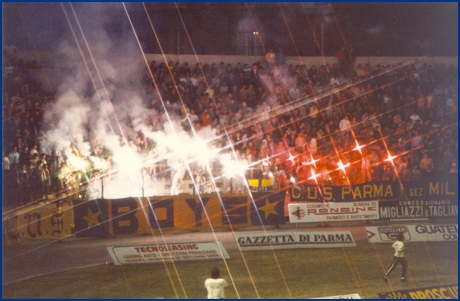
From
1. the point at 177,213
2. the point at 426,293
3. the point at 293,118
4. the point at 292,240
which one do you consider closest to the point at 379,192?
the point at 292,240

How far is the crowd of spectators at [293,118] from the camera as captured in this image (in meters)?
16.3

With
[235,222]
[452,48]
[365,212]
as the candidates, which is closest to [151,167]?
[235,222]

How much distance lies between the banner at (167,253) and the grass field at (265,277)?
145 mm

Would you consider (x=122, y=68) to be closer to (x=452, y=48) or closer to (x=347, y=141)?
(x=347, y=141)

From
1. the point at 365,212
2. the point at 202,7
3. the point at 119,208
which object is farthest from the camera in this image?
the point at 202,7

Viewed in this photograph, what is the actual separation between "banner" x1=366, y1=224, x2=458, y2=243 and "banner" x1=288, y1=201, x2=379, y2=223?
162cm

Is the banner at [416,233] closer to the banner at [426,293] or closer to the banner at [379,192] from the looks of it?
the banner at [379,192]

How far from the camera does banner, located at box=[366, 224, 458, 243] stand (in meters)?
13.9

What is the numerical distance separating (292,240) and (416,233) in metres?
3.25

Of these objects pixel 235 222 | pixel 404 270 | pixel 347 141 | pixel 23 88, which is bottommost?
pixel 404 270

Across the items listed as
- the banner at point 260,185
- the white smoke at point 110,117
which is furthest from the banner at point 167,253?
the white smoke at point 110,117

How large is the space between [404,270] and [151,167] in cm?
828

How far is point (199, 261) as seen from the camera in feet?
40.4

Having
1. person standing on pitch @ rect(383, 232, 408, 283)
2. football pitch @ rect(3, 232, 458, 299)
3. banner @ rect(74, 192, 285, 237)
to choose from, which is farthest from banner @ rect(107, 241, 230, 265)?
person standing on pitch @ rect(383, 232, 408, 283)
